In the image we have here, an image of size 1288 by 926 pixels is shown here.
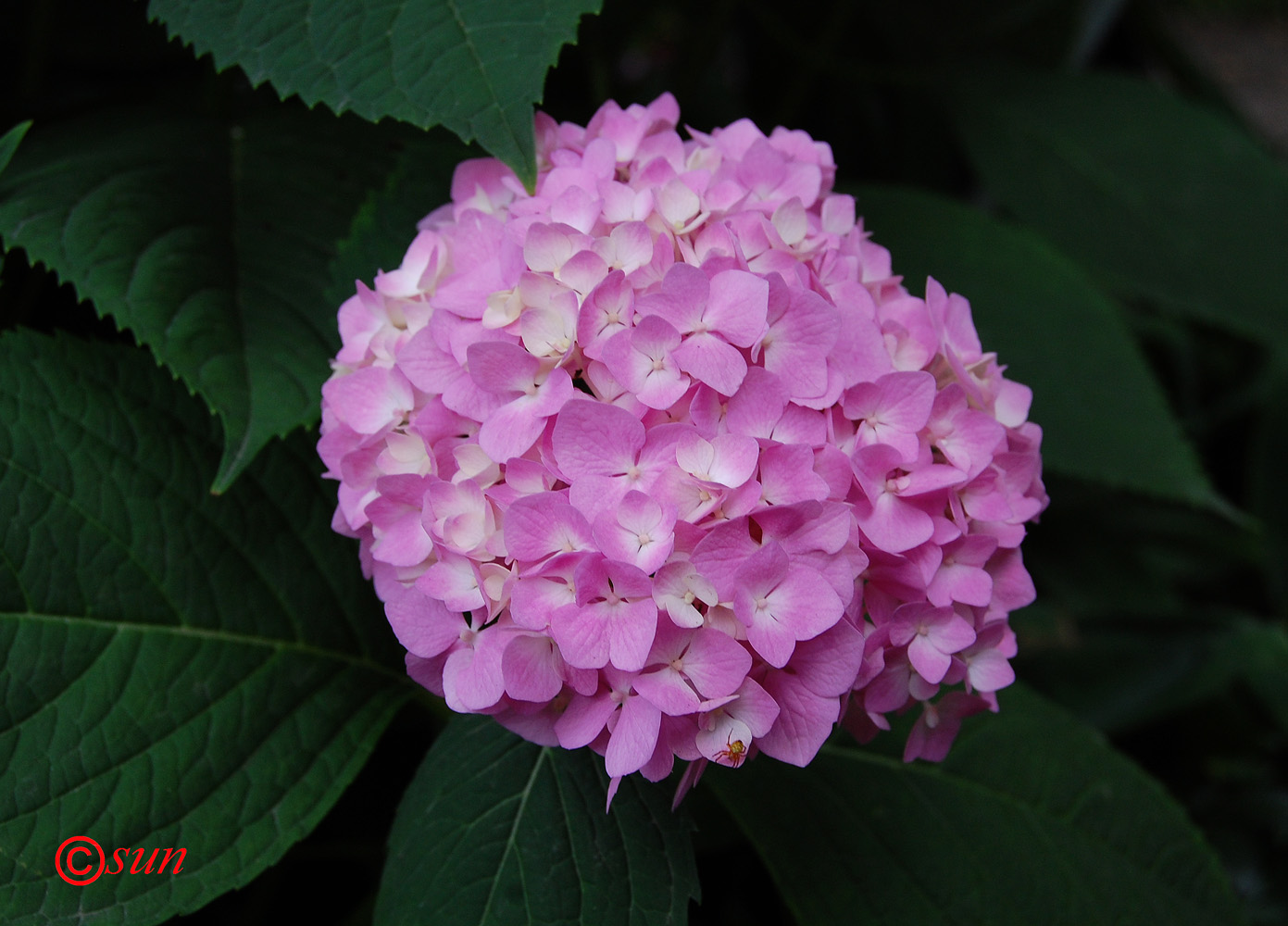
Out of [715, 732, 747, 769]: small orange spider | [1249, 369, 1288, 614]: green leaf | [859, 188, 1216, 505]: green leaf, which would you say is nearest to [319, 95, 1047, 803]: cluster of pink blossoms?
[715, 732, 747, 769]: small orange spider

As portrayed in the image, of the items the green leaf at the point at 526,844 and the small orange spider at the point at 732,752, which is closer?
the small orange spider at the point at 732,752

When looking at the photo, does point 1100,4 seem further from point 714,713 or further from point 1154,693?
point 714,713

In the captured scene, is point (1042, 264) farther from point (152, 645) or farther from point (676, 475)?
point (152, 645)

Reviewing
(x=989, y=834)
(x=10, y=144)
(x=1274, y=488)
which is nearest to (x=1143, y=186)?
(x=1274, y=488)

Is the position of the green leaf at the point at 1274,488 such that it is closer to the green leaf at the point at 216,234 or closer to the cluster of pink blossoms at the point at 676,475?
the cluster of pink blossoms at the point at 676,475

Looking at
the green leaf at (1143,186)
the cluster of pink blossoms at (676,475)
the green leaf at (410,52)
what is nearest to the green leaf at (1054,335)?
the green leaf at (1143,186)
